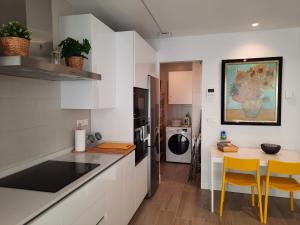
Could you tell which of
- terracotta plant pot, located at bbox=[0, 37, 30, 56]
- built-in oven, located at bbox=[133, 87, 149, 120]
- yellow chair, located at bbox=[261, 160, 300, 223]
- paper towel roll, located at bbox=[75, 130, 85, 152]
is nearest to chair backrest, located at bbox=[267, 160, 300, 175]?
yellow chair, located at bbox=[261, 160, 300, 223]

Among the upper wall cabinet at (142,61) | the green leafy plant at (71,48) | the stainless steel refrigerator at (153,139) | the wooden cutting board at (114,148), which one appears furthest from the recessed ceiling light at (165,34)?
the wooden cutting board at (114,148)

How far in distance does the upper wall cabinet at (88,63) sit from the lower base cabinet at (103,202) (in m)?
0.70

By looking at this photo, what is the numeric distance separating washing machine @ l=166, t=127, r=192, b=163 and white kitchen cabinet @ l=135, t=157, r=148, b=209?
74.3 inches

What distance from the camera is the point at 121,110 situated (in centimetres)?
262

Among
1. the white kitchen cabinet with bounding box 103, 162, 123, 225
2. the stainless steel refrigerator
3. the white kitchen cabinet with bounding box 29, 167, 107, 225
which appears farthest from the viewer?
the stainless steel refrigerator

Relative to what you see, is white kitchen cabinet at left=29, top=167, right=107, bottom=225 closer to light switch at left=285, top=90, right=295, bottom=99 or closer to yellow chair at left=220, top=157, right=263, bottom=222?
yellow chair at left=220, top=157, right=263, bottom=222

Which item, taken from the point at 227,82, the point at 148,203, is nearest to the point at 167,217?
the point at 148,203

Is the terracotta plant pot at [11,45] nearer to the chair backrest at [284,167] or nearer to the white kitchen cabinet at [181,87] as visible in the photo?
the chair backrest at [284,167]

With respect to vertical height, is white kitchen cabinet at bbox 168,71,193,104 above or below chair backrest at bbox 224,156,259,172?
above

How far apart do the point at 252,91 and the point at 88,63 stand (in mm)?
2385

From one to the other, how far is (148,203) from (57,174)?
169cm

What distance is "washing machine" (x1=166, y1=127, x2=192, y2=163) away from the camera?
15.4 ft

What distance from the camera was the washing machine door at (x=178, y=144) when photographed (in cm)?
473

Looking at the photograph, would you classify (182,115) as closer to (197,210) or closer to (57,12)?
(197,210)
